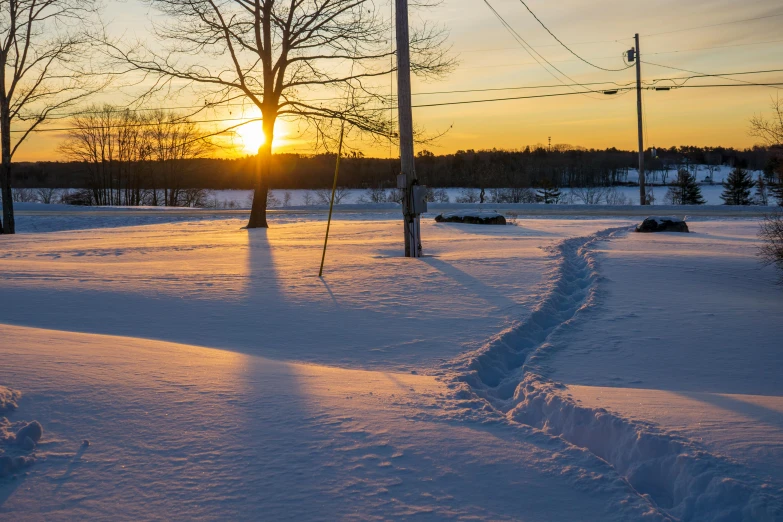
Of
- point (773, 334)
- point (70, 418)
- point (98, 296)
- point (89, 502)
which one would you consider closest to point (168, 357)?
point (70, 418)

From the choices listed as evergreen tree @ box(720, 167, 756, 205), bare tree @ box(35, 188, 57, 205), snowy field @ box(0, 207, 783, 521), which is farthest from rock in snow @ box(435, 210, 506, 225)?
evergreen tree @ box(720, 167, 756, 205)

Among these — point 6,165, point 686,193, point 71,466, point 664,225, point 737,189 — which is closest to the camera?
point 71,466

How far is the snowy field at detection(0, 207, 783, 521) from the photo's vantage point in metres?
2.93

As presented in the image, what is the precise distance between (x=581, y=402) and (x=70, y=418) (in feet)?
10.0

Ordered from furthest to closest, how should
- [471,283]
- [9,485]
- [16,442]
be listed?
[471,283]
[16,442]
[9,485]

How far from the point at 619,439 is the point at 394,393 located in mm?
1435

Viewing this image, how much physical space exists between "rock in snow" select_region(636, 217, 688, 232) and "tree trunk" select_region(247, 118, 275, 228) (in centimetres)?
1117

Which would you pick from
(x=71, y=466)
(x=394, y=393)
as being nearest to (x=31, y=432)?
(x=71, y=466)

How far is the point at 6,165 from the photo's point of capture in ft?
70.1

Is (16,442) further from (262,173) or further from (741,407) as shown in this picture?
(262,173)

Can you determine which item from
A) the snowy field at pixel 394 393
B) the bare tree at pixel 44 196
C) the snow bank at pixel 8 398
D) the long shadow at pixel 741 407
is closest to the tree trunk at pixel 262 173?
the snowy field at pixel 394 393

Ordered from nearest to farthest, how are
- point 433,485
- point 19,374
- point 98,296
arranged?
point 433,485, point 19,374, point 98,296

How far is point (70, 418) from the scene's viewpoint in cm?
357

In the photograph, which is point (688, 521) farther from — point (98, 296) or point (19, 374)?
point (98, 296)
